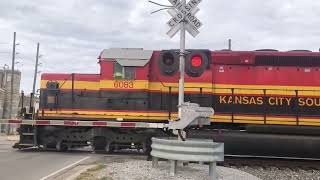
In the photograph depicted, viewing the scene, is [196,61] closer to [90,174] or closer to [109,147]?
[90,174]

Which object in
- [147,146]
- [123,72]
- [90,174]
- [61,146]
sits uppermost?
[123,72]

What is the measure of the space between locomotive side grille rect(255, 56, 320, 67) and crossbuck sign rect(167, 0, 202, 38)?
21.3 ft

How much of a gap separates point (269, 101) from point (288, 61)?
5.35 feet

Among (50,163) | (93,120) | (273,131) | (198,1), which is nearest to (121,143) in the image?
(93,120)

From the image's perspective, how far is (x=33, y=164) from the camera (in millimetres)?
13242

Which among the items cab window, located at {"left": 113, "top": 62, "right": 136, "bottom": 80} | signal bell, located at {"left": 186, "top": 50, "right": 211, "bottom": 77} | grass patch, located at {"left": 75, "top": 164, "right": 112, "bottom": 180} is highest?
cab window, located at {"left": 113, "top": 62, "right": 136, "bottom": 80}

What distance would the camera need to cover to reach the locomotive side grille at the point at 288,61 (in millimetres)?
15750

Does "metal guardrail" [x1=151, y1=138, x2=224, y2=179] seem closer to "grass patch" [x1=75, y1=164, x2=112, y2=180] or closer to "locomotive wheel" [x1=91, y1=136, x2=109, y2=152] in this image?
"grass patch" [x1=75, y1=164, x2=112, y2=180]

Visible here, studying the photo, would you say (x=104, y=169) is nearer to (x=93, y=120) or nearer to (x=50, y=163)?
(x=50, y=163)

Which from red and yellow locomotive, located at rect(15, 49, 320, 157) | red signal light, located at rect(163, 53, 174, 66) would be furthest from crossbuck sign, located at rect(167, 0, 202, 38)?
red and yellow locomotive, located at rect(15, 49, 320, 157)

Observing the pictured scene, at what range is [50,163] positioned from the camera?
13.6m

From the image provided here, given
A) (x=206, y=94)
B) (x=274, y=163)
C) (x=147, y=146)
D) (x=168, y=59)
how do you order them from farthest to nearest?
(x=147, y=146) → (x=206, y=94) → (x=274, y=163) → (x=168, y=59)

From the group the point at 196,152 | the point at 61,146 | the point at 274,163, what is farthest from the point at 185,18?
the point at 61,146

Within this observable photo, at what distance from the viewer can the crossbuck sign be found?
10.1 meters
